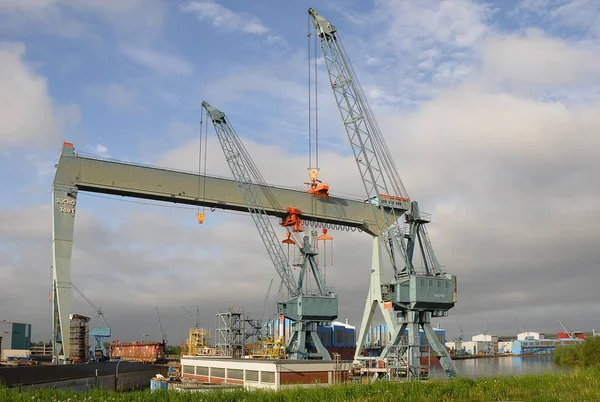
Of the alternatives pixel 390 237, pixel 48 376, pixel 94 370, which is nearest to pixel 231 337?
pixel 94 370

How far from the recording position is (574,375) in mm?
40469

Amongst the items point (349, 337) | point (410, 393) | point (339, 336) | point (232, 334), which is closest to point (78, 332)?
point (232, 334)

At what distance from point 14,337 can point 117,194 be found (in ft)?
242

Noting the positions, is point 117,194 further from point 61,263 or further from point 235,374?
point 235,374

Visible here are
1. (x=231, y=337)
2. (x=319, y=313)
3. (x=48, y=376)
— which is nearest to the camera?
(x=48, y=376)

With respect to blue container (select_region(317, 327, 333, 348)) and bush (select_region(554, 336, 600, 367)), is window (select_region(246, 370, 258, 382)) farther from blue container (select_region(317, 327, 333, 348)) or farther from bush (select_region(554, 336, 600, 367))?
bush (select_region(554, 336, 600, 367))

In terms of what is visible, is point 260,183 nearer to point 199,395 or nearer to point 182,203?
point 182,203

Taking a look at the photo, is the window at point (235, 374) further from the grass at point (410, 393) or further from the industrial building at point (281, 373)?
the grass at point (410, 393)

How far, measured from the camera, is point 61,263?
54.0 m

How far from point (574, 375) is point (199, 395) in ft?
85.7

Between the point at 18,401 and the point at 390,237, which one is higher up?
the point at 390,237

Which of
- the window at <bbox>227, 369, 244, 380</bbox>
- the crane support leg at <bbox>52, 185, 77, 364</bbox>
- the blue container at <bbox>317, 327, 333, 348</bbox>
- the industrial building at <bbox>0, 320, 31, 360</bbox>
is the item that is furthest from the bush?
the industrial building at <bbox>0, 320, 31, 360</bbox>

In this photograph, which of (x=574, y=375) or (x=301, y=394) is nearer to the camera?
(x=301, y=394)

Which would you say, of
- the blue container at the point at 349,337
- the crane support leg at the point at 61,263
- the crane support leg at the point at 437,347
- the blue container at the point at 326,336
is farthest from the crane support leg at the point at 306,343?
the blue container at the point at 349,337
